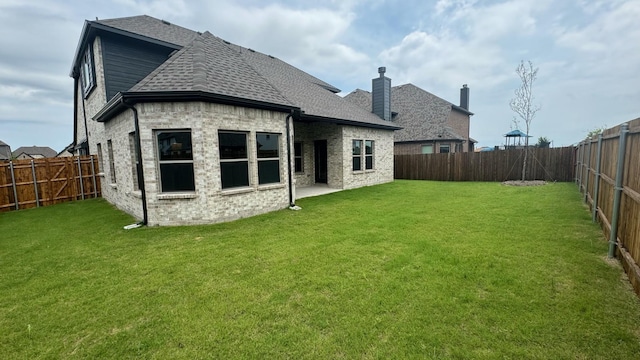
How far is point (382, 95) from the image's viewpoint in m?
16.8

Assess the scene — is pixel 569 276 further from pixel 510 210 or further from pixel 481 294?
pixel 510 210

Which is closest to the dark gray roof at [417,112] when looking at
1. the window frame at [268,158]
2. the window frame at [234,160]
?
the window frame at [268,158]

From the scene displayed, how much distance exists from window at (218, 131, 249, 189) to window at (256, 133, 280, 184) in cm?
45

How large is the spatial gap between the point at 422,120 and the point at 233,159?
19.5m

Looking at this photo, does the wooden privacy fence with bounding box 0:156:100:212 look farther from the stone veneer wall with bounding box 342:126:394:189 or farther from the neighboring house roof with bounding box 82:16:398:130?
the stone veneer wall with bounding box 342:126:394:189

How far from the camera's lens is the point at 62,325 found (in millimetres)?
2912

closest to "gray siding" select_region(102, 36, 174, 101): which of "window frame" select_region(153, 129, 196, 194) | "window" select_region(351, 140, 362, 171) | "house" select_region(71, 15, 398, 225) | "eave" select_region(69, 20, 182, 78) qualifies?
"house" select_region(71, 15, 398, 225)

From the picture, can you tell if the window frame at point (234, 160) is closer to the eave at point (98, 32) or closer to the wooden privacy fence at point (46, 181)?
the eave at point (98, 32)

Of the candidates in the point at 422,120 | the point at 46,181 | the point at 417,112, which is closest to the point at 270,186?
the point at 46,181

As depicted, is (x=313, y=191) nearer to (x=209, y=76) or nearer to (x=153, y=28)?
(x=209, y=76)

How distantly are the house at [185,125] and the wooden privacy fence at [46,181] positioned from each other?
3.36ft

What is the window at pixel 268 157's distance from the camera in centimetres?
799

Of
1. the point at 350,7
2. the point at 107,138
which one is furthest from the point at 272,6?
the point at 107,138

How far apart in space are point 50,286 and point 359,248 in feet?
15.6
